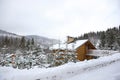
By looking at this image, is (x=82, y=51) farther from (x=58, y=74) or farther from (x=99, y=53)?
(x=58, y=74)

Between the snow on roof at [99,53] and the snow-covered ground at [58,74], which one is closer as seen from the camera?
the snow-covered ground at [58,74]

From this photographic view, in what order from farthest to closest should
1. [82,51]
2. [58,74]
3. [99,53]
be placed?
[82,51] < [99,53] < [58,74]

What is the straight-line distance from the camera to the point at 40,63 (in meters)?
14.0

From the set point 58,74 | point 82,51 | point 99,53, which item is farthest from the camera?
point 82,51

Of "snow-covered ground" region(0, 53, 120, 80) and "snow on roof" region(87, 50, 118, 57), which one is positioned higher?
"snow on roof" region(87, 50, 118, 57)

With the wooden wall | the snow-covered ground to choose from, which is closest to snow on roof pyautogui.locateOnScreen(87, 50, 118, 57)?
the wooden wall

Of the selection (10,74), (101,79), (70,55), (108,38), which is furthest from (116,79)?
(108,38)

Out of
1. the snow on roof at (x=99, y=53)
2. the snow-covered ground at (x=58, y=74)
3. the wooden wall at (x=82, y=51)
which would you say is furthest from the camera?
the wooden wall at (x=82, y=51)

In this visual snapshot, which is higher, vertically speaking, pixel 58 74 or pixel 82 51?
pixel 82 51

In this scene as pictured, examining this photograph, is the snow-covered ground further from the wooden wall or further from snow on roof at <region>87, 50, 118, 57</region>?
the wooden wall

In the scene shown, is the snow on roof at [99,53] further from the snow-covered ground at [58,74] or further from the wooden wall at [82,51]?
the snow-covered ground at [58,74]

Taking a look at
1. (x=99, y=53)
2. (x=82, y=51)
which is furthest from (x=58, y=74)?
(x=82, y=51)

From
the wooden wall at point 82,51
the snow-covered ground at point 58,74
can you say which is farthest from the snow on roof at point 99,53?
the snow-covered ground at point 58,74

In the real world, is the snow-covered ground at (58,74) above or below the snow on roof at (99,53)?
below
